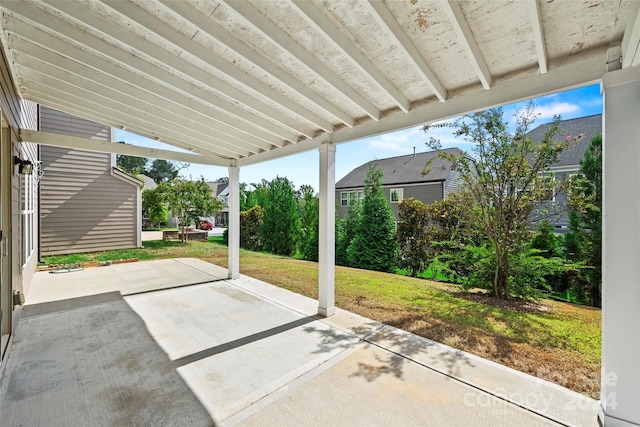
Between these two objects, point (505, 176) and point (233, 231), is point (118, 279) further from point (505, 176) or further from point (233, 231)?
point (505, 176)

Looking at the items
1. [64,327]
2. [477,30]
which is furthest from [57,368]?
[477,30]

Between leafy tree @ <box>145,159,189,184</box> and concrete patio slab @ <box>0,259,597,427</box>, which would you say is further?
leafy tree @ <box>145,159,189,184</box>

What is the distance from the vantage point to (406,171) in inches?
623

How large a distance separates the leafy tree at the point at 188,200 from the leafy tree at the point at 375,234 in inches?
304

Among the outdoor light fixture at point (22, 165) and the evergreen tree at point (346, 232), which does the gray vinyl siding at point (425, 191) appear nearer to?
the evergreen tree at point (346, 232)

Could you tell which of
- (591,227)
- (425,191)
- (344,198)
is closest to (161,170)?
(344,198)

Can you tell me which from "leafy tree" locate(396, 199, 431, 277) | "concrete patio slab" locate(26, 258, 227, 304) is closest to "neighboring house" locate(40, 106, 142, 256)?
"concrete patio slab" locate(26, 258, 227, 304)

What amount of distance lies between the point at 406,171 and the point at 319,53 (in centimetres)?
1415

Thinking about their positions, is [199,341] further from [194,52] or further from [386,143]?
[386,143]

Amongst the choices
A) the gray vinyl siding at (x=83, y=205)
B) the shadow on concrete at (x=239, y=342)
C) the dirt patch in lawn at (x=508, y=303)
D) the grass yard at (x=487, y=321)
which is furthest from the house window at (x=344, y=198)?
the shadow on concrete at (x=239, y=342)

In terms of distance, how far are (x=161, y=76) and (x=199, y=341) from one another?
3166 mm

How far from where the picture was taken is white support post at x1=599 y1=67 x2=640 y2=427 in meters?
1.99

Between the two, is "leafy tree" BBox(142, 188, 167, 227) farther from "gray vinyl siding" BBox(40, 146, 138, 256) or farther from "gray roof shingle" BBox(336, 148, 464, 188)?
"gray roof shingle" BBox(336, 148, 464, 188)

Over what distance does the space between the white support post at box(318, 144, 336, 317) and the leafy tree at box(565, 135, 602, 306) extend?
5284mm
